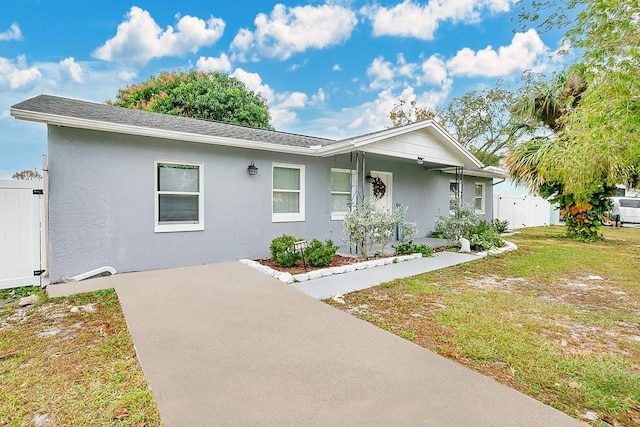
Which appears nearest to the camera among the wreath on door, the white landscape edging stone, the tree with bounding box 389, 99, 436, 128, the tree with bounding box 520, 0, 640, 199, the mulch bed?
the tree with bounding box 520, 0, 640, 199

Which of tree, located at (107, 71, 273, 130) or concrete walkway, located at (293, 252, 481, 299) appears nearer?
concrete walkway, located at (293, 252, 481, 299)

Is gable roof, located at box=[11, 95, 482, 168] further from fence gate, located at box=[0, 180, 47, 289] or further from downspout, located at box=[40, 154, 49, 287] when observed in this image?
fence gate, located at box=[0, 180, 47, 289]

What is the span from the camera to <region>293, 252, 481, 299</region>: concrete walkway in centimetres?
548

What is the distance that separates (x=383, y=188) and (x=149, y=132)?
7187mm

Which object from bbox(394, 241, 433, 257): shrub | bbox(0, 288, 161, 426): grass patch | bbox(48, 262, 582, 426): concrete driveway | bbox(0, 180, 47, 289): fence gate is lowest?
bbox(0, 288, 161, 426): grass patch

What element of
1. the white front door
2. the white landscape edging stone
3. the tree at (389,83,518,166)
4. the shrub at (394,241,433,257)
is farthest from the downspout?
the tree at (389,83,518,166)

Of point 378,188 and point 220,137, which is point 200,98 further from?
point 220,137

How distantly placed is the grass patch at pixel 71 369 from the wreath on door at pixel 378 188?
7907mm

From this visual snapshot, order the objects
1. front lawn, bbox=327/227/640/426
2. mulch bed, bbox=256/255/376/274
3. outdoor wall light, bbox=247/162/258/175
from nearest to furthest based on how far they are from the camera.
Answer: front lawn, bbox=327/227/640/426, mulch bed, bbox=256/255/376/274, outdoor wall light, bbox=247/162/258/175

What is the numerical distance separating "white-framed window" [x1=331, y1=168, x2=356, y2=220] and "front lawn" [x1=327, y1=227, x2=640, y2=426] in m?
3.62

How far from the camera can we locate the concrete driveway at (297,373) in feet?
7.43

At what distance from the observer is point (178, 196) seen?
22.9 feet

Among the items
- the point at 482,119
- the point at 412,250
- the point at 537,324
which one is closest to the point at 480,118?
the point at 482,119

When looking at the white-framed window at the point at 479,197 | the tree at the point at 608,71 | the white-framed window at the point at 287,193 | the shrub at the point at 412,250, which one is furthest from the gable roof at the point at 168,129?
the white-framed window at the point at 479,197
